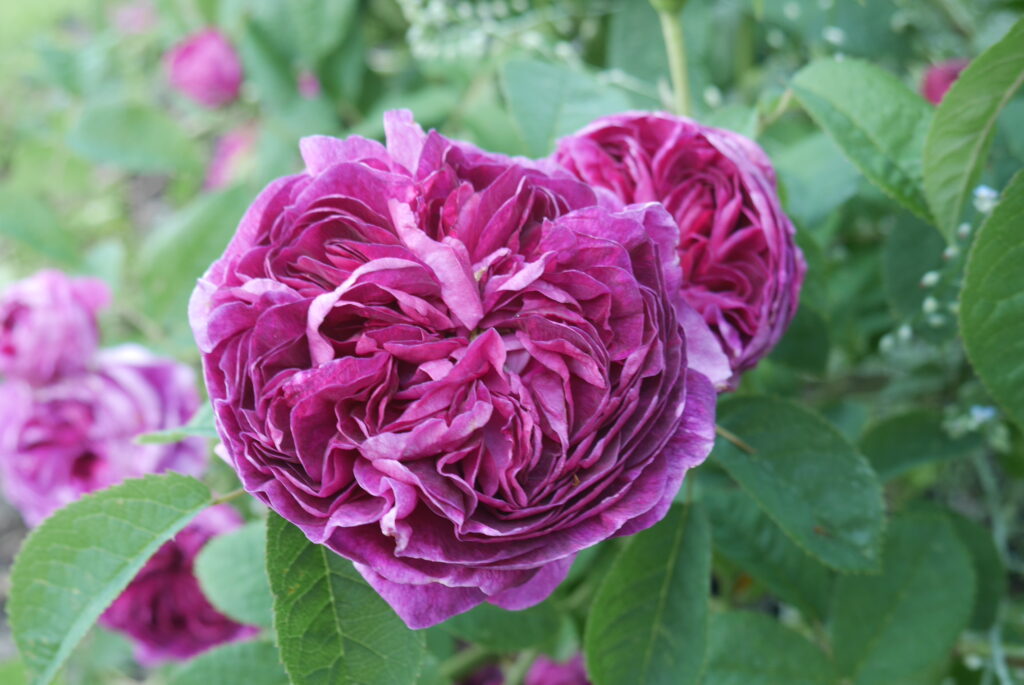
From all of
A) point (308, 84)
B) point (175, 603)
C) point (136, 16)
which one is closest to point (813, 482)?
point (175, 603)

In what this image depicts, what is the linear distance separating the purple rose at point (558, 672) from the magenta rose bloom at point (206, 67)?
922mm

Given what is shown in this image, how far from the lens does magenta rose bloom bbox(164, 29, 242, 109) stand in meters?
1.23

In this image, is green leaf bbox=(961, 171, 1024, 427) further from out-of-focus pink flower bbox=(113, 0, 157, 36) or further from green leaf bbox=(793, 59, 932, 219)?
out-of-focus pink flower bbox=(113, 0, 157, 36)

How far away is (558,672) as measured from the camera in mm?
712

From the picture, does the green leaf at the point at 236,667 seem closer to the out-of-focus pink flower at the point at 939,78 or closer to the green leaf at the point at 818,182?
the green leaf at the point at 818,182

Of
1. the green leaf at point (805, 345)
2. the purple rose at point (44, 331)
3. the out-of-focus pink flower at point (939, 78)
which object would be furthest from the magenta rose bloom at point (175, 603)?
the out-of-focus pink flower at point (939, 78)

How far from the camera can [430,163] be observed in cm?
41

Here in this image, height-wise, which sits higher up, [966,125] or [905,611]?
[966,125]

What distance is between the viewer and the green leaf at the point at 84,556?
45 cm

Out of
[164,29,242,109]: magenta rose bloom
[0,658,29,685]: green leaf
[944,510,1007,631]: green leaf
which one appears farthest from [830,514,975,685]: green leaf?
[164,29,242,109]: magenta rose bloom

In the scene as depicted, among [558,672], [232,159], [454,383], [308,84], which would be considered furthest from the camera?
[232,159]

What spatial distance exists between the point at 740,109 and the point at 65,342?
59cm

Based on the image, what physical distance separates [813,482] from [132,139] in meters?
0.98

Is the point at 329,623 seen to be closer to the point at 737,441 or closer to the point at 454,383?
the point at 454,383
